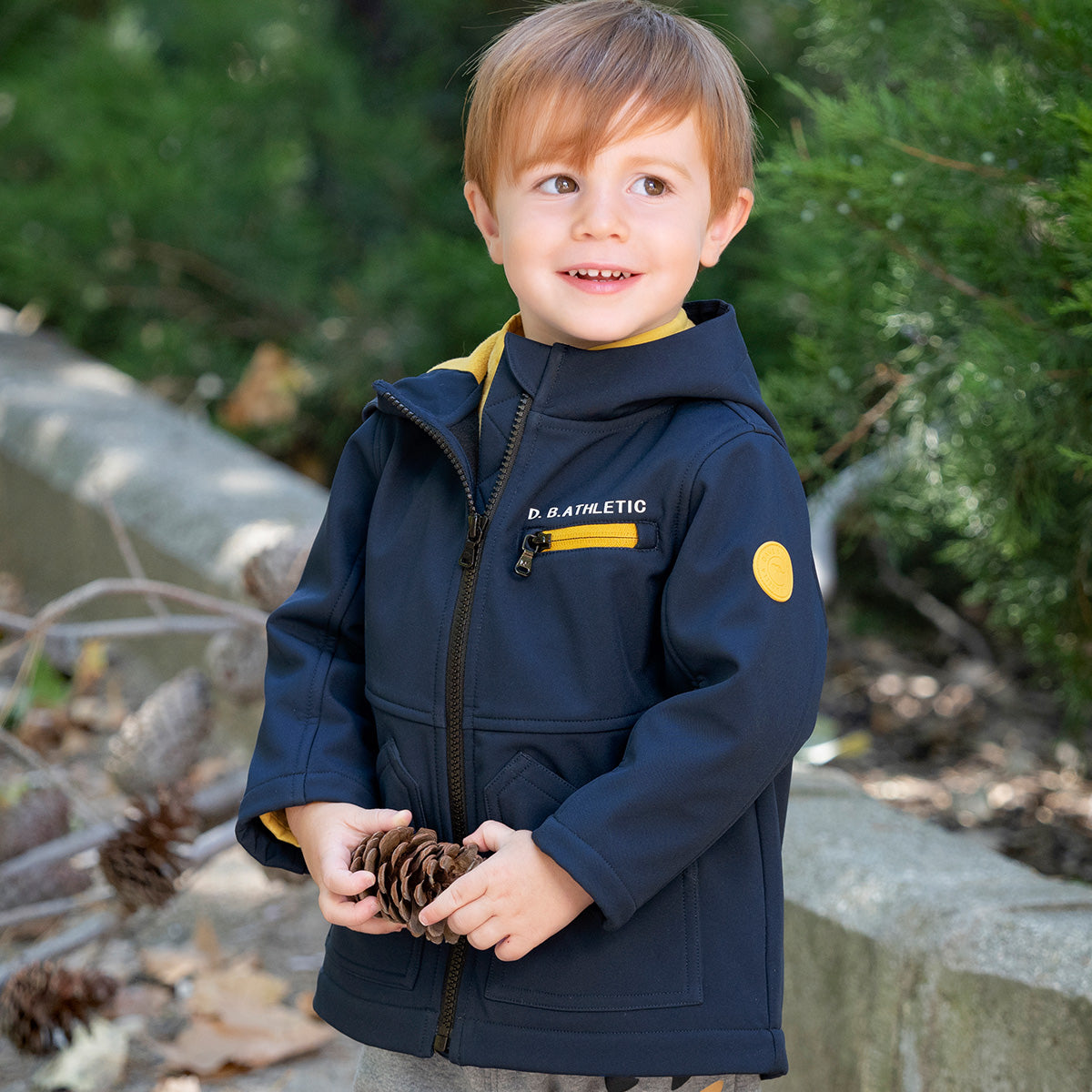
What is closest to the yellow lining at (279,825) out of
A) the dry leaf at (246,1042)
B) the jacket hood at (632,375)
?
the jacket hood at (632,375)

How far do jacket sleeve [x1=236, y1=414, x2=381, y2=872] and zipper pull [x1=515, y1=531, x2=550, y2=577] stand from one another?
256 mm

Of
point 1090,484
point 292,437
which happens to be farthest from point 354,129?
point 1090,484

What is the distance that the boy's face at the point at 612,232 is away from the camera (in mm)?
1198

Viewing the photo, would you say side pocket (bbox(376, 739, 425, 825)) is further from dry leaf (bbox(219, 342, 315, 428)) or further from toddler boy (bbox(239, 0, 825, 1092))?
dry leaf (bbox(219, 342, 315, 428))

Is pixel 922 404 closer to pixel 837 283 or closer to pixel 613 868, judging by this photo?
pixel 837 283

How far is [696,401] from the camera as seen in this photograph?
1.24m

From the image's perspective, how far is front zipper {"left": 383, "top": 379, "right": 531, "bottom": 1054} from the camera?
47.0 inches

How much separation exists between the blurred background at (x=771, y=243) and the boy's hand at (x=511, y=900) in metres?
0.71

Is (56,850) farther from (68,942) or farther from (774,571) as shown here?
(774,571)

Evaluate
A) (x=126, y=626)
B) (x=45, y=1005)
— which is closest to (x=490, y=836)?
(x=45, y=1005)

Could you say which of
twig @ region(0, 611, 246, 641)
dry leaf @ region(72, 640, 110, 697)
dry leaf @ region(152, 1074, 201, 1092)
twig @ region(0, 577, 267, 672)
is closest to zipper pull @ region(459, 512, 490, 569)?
twig @ region(0, 577, 267, 672)

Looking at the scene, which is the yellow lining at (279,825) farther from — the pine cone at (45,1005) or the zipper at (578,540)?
the pine cone at (45,1005)

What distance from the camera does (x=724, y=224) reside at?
1.33 m

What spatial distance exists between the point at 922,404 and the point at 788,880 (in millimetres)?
817
